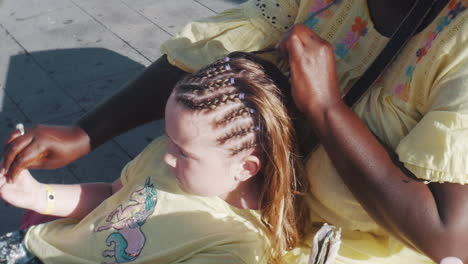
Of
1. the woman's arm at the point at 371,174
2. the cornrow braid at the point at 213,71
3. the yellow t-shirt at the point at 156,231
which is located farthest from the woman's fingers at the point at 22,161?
the woman's arm at the point at 371,174

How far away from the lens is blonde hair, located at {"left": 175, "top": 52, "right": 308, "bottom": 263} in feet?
4.79

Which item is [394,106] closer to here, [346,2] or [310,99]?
[310,99]

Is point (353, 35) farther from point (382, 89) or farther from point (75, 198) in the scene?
point (75, 198)

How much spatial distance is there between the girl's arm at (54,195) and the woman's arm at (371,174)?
0.81 metres

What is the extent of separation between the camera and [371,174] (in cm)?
133

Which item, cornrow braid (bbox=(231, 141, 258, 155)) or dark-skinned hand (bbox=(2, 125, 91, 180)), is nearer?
cornrow braid (bbox=(231, 141, 258, 155))

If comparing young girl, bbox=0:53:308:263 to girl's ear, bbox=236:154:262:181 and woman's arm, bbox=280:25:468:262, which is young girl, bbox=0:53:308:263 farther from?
woman's arm, bbox=280:25:468:262

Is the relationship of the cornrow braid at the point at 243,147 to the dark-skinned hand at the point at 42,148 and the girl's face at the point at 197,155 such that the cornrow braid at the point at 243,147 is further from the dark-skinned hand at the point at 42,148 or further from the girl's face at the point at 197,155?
the dark-skinned hand at the point at 42,148

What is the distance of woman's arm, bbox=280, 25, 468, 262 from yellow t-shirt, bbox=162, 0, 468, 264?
0.14ft

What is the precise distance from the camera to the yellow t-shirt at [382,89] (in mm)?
1258

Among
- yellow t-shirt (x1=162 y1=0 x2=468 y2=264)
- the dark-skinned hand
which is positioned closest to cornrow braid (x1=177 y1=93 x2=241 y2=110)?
yellow t-shirt (x1=162 y1=0 x2=468 y2=264)

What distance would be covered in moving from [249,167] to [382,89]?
0.39m

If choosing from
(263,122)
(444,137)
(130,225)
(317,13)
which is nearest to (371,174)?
(444,137)

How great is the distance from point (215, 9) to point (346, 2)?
2.04 meters
